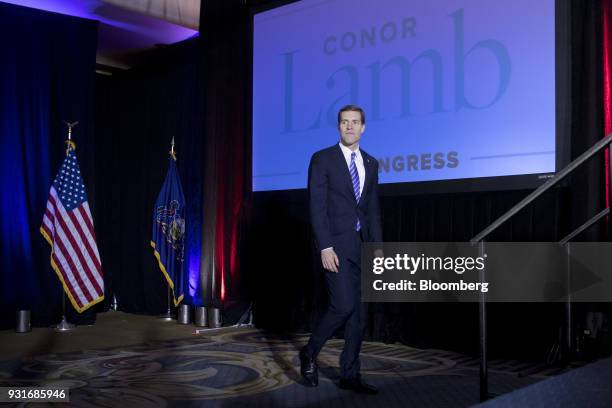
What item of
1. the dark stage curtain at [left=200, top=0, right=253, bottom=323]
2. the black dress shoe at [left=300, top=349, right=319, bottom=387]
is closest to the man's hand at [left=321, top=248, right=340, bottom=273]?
the black dress shoe at [left=300, top=349, right=319, bottom=387]

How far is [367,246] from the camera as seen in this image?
3375mm

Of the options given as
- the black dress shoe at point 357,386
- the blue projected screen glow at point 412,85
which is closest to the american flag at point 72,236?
the blue projected screen glow at point 412,85

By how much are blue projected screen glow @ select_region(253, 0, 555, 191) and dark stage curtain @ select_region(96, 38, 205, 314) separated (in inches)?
59.0

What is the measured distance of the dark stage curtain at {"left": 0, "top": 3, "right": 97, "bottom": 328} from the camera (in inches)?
237

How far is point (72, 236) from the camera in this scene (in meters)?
6.02

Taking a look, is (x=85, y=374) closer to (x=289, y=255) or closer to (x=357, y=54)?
(x=289, y=255)

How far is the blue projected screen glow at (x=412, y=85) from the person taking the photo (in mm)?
3984

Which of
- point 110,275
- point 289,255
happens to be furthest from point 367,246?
point 110,275

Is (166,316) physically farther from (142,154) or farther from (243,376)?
(243,376)

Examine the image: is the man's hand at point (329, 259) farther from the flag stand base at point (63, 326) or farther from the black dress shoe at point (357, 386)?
the flag stand base at point (63, 326)

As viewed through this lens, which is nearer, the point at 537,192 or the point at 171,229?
the point at 537,192

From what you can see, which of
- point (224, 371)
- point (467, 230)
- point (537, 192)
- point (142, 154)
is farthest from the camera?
point (142, 154)

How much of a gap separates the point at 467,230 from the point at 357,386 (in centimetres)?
170

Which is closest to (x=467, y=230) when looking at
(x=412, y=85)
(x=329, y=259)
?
(x=412, y=85)
